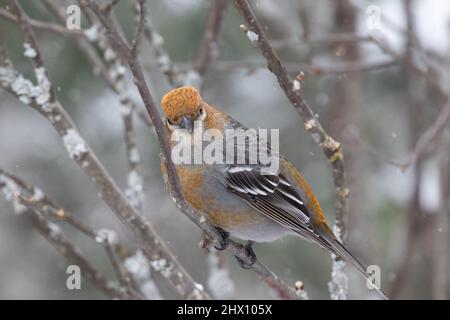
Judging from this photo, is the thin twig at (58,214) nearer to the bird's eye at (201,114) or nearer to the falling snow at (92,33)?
the bird's eye at (201,114)

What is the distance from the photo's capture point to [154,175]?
22.5 feet

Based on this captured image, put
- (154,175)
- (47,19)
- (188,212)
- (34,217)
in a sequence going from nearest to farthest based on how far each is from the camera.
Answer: (188,212)
(34,217)
(47,19)
(154,175)

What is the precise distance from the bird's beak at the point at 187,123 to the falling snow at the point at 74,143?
54 cm

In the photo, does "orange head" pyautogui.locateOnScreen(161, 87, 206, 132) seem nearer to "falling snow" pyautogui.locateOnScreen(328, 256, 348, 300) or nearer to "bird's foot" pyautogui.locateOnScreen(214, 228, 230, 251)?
"bird's foot" pyautogui.locateOnScreen(214, 228, 230, 251)

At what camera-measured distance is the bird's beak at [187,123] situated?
410 cm

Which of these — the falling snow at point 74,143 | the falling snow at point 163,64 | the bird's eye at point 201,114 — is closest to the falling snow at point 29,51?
the falling snow at point 74,143

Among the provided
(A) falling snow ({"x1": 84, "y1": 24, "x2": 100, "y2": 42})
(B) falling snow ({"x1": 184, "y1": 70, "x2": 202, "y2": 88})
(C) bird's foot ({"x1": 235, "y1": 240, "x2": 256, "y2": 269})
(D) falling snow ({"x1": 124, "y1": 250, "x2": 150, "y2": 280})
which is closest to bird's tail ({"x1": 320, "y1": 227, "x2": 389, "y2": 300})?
(C) bird's foot ({"x1": 235, "y1": 240, "x2": 256, "y2": 269})

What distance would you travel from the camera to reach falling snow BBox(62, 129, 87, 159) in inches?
160

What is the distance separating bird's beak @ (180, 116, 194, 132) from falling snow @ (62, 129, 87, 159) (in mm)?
544

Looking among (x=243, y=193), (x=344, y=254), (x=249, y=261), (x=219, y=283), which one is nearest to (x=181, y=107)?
(x=243, y=193)

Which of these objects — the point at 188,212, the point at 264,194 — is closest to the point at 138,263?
the point at 264,194

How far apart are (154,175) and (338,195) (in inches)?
122
